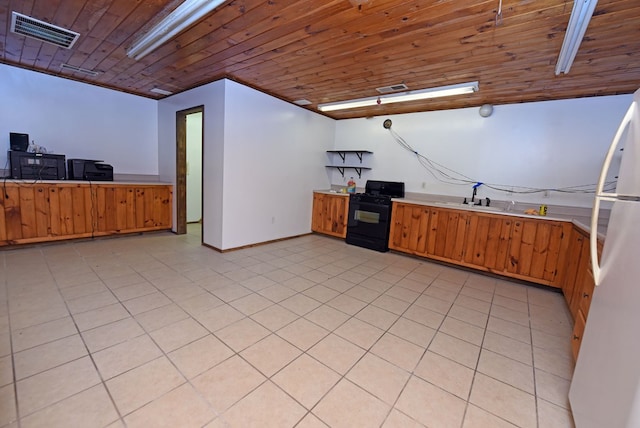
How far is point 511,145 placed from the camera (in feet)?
12.7

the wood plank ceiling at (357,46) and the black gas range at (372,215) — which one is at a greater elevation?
the wood plank ceiling at (357,46)

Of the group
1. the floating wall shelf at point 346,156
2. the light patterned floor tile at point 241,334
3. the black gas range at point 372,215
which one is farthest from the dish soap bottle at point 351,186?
the light patterned floor tile at point 241,334

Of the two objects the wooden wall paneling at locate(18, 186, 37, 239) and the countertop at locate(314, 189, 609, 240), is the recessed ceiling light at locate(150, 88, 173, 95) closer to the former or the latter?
the wooden wall paneling at locate(18, 186, 37, 239)

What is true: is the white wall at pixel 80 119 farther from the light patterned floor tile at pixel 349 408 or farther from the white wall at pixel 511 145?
the light patterned floor tile at pixel 349 408

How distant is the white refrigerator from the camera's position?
0.95 meters

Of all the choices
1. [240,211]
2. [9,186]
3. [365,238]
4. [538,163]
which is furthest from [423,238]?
[9,186]

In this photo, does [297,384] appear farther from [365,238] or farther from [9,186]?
[9,186]

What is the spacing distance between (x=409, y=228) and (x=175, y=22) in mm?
3686

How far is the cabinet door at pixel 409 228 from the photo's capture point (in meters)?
4.05

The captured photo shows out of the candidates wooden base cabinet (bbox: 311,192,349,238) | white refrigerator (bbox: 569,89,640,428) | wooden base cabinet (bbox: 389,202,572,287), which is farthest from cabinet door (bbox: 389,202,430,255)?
white refrigerator (bbox: 569,89,640,428)

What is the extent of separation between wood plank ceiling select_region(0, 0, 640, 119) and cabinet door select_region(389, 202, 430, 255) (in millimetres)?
1703

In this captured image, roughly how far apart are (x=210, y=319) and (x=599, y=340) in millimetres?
2366

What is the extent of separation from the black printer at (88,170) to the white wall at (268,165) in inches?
82.3

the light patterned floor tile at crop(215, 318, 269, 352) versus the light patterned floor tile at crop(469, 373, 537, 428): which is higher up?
the light patterned floor tile at crop(215, 318, 269, 352)
